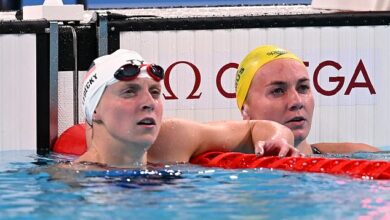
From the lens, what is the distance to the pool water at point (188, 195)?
3174mm

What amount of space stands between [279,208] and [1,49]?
109 inches

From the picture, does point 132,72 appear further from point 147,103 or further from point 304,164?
point 304,164

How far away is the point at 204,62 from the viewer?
18.7ft

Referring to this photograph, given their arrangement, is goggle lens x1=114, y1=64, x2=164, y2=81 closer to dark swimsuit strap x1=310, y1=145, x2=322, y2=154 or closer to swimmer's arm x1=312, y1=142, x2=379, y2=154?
dark swimsuit strap x1=310, y1=145, x2=322, y2=154

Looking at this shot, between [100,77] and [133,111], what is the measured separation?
30 cm

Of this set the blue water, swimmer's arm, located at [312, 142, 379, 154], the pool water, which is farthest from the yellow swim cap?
the blue water

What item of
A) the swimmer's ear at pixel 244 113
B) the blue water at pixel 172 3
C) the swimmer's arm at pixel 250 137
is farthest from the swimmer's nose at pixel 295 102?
the blue water at pixel 172 3

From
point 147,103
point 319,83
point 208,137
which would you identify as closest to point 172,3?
point 319,83

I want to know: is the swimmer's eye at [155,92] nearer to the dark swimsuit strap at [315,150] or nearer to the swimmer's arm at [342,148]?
the dark swimsuit strap at [315,150]

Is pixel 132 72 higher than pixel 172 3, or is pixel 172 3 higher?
pixel 172 3

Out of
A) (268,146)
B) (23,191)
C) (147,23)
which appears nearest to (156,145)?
(268,146)

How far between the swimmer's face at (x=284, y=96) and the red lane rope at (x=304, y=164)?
0.47 m

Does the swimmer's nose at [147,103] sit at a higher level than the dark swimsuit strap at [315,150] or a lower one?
higher

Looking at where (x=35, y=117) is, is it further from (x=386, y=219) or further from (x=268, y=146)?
(x=386, y=219)
